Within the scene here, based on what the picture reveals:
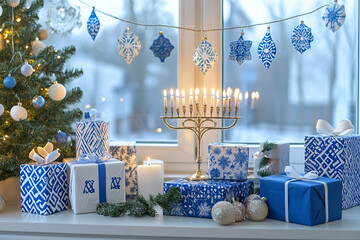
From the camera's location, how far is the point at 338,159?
1.52m

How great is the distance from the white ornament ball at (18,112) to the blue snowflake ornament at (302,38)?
3.22 ft

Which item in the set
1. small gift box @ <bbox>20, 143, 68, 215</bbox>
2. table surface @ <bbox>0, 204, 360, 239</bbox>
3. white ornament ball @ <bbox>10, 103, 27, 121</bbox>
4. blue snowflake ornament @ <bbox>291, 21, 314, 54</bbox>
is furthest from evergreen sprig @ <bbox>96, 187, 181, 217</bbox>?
blue snowflake ornament @ <bbox>291, 21, 314, 54</bbox>

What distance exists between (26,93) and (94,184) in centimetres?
41

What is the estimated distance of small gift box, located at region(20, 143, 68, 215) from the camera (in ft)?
5.00

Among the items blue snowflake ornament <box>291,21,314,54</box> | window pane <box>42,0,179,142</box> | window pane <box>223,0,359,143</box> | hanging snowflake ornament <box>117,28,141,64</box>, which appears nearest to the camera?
blue snowflake ornament <box>291,21,314,54</box>

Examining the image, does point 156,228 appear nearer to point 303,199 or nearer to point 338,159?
point 303,199

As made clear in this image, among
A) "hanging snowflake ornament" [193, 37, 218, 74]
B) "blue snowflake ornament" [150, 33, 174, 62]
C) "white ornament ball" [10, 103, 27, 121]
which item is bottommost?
"white ornament ball" [10, 103, 27, 121]

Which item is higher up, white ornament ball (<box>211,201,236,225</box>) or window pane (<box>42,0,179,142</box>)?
window pane (<box>42,0,179,142</box>)

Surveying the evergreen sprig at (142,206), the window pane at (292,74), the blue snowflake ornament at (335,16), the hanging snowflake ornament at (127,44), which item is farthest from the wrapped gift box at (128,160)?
the blue snowflake ornament at (335,16)

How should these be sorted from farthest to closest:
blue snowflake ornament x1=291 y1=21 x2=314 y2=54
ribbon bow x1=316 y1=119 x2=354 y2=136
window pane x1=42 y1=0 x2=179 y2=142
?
window pane x1=42 y1=0 x2=179 y2=142 → blue snowflake ornament x1=291 y1=21 x2=314 y2=54 → ribbon bow x1=316 y1=119 x2=354 y2=136

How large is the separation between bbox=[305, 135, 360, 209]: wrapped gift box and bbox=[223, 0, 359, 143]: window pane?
1.26 ft

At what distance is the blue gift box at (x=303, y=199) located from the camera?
4.50 feet

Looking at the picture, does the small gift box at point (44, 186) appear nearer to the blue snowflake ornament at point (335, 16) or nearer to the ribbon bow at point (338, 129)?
the ribbon bow at point (338, 129)

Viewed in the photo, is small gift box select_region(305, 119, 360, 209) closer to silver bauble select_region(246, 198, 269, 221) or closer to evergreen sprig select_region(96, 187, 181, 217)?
silver bauble select_region(246, 198, 269, 221)
